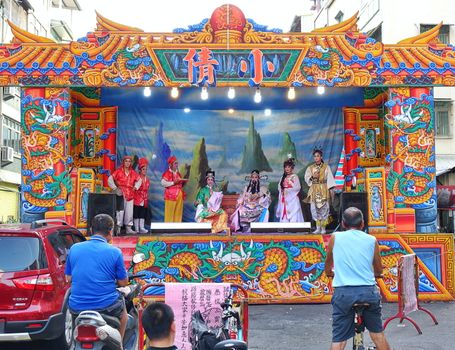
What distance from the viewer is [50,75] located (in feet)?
36.7

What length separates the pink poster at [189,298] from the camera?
5531 mm

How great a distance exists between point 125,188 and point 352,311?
9020mm

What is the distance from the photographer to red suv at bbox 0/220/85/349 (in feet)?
20.9

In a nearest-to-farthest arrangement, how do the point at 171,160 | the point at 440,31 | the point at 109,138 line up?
the point at 109,138 < the point at 171,160 < the point at 440,31

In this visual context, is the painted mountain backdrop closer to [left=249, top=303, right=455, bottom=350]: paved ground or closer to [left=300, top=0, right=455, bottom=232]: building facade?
[left=249, top=303, right=455, bottom=350]: paved ground

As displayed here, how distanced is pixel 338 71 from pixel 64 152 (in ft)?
18.1

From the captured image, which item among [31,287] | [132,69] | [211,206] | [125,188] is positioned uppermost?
[132,69]

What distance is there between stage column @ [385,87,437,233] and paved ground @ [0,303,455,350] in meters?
1.71

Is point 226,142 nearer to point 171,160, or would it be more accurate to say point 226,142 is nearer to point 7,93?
point 171,160

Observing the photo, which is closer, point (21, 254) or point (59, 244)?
point (21, 254)

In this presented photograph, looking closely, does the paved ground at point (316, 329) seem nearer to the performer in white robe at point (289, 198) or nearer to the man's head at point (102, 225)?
the man's head at point (102, 225)

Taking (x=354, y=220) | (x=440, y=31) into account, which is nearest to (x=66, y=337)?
(x=354, y=220)

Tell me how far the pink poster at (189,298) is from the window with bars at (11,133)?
74.3 ft

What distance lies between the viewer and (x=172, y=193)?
571 inches
